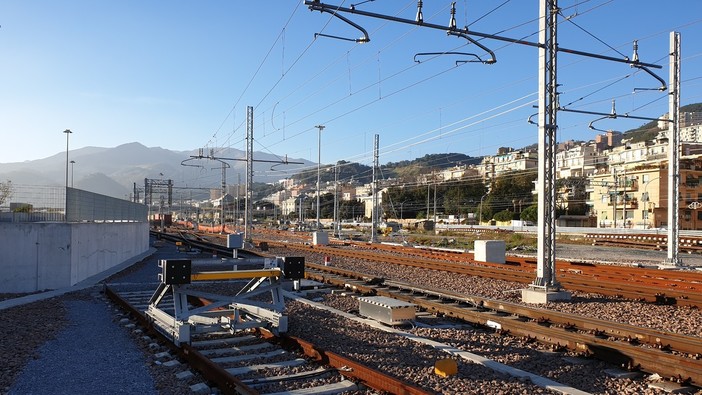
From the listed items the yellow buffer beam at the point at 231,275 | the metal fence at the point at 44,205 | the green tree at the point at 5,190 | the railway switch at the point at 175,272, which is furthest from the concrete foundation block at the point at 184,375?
the green tree at the point at 5,190

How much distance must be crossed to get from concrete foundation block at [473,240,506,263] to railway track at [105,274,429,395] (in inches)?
658

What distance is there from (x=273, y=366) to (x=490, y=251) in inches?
741

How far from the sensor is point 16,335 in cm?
1033

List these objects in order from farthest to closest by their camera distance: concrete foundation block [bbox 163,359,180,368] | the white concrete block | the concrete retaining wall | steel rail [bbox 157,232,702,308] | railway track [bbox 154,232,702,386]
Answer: the white concrete block
the concrete retaining wall
steel rail [bbox 157,232,702,308]
concrete foundation block [bbox 163,359,180,368]
railway track [bbox 154,232,702,386]

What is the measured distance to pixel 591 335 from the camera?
9.83 meters

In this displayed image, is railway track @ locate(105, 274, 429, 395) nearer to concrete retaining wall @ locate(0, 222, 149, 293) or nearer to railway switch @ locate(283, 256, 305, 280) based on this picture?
railway switch @ locate(283, 256, 305, 280)

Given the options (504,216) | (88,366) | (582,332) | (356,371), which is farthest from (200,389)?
(504,216)

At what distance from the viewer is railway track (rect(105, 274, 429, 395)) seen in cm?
679

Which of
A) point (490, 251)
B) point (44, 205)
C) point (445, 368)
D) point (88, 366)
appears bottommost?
point (88, 366)

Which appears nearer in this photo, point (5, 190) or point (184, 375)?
point (184, 375)

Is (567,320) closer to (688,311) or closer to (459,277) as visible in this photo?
(688,311)

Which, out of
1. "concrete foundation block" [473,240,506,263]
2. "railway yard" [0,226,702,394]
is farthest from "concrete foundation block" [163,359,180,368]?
"concrete foundation block" [473,240,506,263]

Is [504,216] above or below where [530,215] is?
below

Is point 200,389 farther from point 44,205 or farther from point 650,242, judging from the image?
point 650,242
